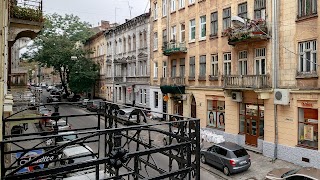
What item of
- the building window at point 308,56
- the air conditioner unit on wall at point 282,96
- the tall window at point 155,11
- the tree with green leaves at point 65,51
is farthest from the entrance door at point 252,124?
the tree with green leaves at point 65,51

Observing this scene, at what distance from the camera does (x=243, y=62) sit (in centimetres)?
1936

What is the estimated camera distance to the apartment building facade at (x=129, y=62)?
32656 millimetres

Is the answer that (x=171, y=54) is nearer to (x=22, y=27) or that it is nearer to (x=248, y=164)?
(x=248, y=164)

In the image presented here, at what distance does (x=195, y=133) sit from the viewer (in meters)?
4.50

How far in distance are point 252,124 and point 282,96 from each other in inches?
136

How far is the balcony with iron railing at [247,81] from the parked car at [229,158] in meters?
4.49

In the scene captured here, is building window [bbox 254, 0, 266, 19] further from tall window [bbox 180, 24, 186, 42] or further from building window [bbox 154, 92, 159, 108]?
building window [bbox 154, 92, 159, 108]

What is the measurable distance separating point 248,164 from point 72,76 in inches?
1385

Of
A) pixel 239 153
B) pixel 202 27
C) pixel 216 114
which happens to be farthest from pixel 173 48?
pixel 239 153

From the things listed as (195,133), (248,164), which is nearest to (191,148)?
(195,133)

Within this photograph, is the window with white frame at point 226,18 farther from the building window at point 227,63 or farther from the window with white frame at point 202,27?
the window with white frame at point 202,27

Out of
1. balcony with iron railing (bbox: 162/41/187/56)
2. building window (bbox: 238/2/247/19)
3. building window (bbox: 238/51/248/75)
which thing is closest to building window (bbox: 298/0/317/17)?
building window (bbox: 238/2/247/19)

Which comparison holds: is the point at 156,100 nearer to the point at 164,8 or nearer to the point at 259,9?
the point at 164,8

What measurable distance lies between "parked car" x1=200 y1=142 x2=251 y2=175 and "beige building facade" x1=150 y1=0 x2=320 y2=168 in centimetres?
356
